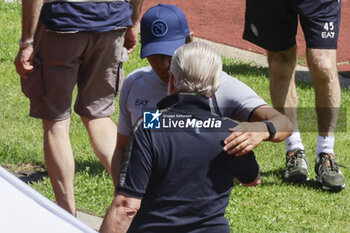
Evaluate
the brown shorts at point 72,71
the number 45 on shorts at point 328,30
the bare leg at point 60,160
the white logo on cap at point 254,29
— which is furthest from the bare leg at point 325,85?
the bare leg at point 60,160

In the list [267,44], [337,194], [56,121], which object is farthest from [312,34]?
[56,121]

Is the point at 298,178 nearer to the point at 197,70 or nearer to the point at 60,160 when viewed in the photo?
the point at 60,160

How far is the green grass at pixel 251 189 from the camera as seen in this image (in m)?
5.29

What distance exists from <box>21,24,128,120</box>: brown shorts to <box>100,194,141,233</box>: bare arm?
1648 mm

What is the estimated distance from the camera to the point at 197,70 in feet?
10.6

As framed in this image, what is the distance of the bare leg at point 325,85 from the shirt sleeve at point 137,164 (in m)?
2.92

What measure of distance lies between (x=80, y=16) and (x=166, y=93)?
106 cm

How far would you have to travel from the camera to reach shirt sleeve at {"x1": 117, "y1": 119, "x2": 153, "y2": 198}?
128 inches

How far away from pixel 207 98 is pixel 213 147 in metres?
0.20

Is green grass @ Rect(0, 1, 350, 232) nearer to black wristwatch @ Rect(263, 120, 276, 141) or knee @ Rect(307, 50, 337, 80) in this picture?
knee @ Rect(307, 50, 337, 80)

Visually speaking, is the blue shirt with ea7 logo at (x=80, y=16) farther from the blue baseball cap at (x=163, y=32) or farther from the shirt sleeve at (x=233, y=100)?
the shirt sleeve at (x=233, y=100)

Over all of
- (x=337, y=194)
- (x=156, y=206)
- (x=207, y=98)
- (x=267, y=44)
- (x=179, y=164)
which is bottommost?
(x=337, y=194)

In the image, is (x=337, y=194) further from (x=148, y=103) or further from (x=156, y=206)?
(x=156, y=206)

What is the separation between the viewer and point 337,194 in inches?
227
